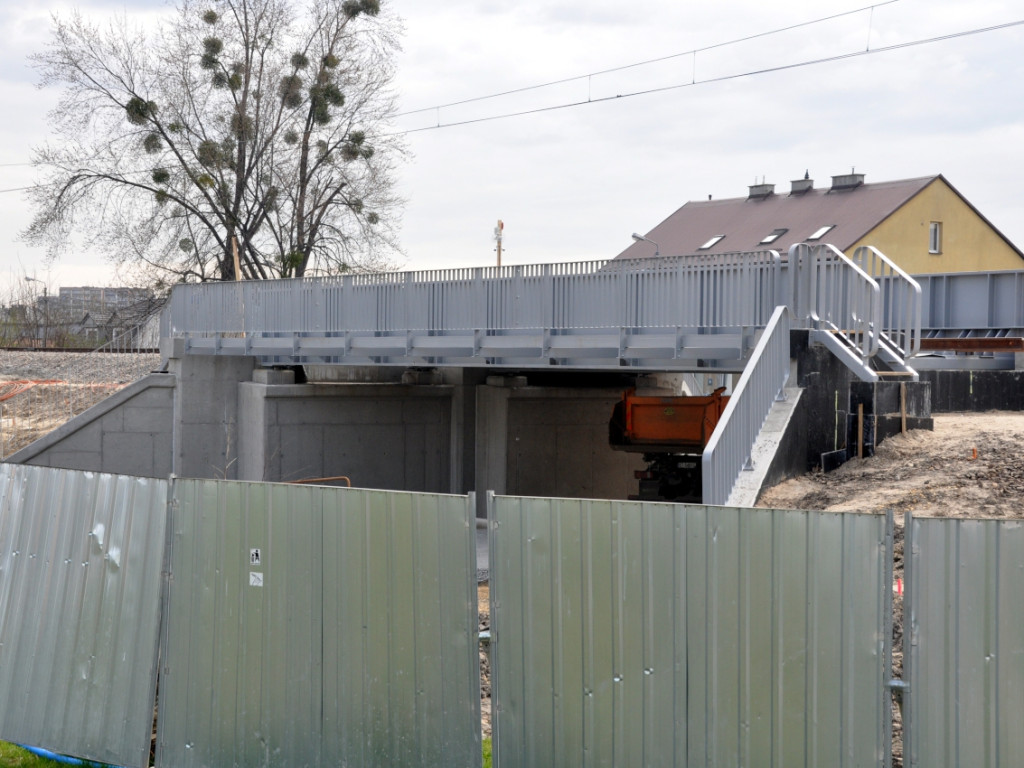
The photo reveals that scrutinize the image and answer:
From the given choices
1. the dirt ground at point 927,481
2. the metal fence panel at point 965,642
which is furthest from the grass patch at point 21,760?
the dirt ground at point 927,481

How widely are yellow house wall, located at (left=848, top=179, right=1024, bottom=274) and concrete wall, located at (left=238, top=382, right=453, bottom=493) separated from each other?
73.3 feet

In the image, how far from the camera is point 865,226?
41.9 m

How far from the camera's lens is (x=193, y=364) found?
82.3 ft

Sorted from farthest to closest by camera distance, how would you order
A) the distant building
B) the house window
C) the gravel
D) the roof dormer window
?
1. the house window
2. the roof dormer window
3. the distant building
4. the gravel

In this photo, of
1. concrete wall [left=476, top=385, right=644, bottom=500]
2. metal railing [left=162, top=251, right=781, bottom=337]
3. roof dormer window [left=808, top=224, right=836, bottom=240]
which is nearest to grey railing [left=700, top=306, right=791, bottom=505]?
metal railing [left=162, top=251, right=781, bottom=337]

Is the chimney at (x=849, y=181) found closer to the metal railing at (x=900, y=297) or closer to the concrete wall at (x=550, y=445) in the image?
the concrete wall at (x=550, y=445)

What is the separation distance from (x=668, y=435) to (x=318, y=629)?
49.5 feet

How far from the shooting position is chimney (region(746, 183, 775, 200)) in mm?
50525

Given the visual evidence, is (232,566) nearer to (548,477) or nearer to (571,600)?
(571,600)

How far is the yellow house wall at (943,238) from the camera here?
42.2 metres

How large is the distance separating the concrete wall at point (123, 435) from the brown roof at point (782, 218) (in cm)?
2109

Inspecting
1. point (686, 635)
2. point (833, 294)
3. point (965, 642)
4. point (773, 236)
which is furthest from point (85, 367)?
→ point (773, 236)

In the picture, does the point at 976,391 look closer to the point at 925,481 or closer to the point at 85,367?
the point at 925,481

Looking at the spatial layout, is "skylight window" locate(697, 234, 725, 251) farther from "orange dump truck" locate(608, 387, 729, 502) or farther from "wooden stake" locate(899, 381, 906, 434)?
"wooden stake" locate(899, 381, 906, 434)
